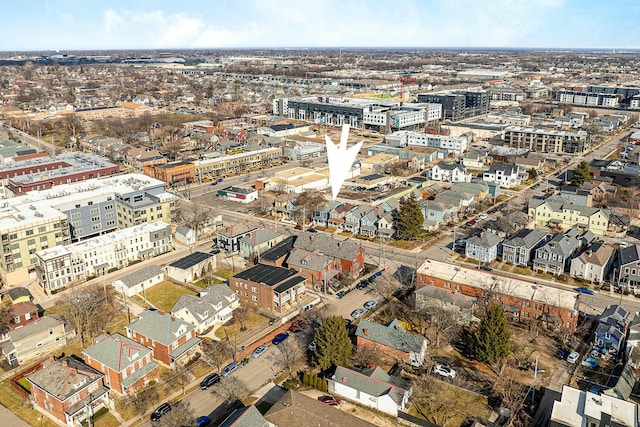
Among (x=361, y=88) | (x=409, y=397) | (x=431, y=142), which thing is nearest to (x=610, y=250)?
(x=409, y=397)

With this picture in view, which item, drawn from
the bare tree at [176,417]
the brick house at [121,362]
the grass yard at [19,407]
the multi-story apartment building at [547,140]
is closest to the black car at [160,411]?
the bare tree at [176,417]

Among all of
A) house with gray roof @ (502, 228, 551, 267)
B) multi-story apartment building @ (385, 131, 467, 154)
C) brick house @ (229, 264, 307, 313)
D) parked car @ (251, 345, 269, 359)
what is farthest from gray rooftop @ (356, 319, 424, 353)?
multi-story apartment building @ (385, 131, 467, 154)

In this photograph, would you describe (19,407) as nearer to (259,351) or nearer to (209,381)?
(209,381)

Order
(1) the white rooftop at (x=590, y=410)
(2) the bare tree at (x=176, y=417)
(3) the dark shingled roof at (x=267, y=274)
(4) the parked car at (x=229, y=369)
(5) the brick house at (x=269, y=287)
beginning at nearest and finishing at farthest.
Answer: (1) the white rooftop at (x=590, y=410) → (2) the bare tree at (x=176, y=417) → (4) the parked car at (x=229, y=369) → (5) the brick house at (x=269, y=287) → (3) the dark shingled roof at (x=267, y=274)

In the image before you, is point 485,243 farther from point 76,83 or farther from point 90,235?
point 76,83

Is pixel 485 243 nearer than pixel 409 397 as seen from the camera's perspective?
No

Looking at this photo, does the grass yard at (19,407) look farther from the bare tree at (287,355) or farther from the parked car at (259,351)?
the bare tree at (287,355)
